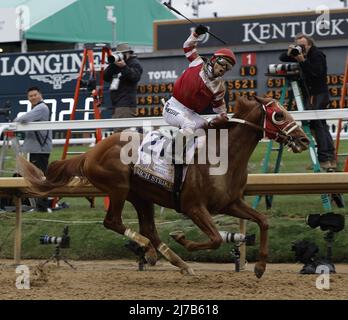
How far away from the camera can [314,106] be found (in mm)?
10953

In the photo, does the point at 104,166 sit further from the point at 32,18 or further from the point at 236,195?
the point at 32,18

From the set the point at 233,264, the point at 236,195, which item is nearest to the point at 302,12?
the point at 233,264

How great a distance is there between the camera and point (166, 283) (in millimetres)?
8562

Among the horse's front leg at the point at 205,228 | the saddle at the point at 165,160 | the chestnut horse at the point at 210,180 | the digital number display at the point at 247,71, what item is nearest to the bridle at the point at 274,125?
the chestnut horse at the point at 210,180

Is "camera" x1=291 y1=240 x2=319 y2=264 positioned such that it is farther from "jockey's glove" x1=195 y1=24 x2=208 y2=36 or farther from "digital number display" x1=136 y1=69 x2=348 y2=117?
"digital number display" x1=136 y1=69 x2=348 y2=117

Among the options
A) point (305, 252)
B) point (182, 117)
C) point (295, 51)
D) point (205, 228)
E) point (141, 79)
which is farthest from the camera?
point (141, 79)

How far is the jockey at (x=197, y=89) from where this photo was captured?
8555 mm

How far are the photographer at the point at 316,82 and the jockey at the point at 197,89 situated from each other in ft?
7.03

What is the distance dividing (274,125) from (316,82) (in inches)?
105

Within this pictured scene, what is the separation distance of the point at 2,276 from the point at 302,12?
13081 mm

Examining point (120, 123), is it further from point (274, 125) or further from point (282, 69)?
point (274, 125)

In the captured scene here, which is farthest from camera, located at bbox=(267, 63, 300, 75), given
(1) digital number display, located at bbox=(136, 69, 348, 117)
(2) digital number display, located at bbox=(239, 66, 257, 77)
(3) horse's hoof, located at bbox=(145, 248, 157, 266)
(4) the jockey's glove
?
(2) digital number display, located at bbox=(239, 66, 257, 77)

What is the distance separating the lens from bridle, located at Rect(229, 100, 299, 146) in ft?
27.5

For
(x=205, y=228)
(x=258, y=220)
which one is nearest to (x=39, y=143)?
(x=205, y=228)
